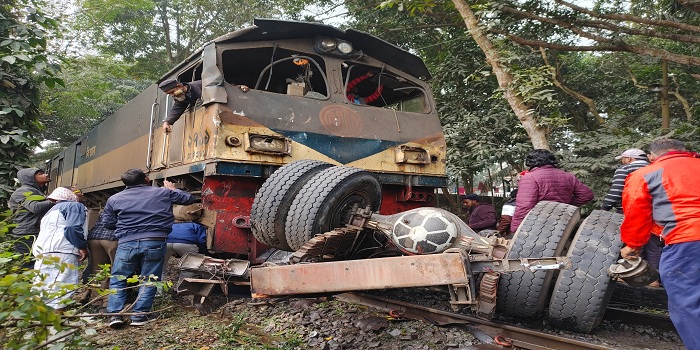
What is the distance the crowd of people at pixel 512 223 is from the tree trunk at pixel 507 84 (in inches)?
57.3

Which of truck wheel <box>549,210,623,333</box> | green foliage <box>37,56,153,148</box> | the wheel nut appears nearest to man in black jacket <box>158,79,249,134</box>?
the wheel nut

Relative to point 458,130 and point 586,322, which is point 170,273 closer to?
point 586,322

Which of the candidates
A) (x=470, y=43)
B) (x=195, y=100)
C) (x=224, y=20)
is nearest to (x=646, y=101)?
(x=470, y=43)

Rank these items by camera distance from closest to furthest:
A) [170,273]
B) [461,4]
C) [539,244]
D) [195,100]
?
[539,244] → [195,100] → [170,273] → [461,4]

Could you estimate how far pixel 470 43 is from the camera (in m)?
9.80

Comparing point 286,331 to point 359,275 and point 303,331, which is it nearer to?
point 303,331

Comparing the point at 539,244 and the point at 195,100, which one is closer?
the point at 539,244

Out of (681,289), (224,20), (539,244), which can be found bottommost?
(681,289)

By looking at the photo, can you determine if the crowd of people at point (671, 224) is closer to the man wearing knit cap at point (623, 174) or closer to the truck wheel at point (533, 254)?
the truck wheel at point (533, 254)

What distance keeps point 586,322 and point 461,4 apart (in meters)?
5.50

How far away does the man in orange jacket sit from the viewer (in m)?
2.69

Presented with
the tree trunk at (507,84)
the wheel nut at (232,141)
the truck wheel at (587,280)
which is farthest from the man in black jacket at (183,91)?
the tree trunk at (507,84)

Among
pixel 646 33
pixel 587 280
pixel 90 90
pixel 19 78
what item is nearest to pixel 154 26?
pixel 90 90

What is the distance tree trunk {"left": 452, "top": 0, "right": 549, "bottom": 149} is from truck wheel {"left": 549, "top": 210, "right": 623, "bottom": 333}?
3.61 m
